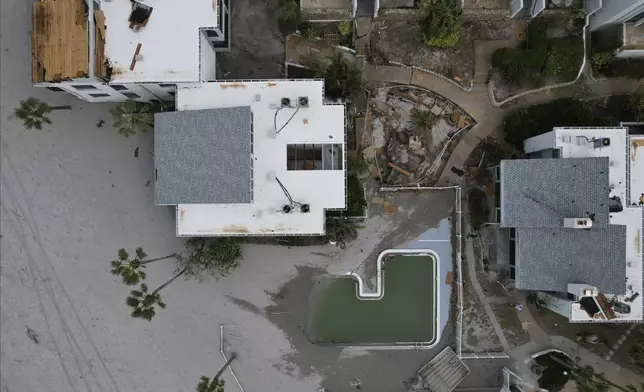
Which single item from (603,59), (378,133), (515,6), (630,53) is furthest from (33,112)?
(630,53)

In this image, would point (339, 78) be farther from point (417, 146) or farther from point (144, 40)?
point (144, 40)

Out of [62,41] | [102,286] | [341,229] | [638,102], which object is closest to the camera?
[62,41]

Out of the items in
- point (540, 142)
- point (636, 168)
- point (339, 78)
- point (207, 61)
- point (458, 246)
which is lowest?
point (458, 246)

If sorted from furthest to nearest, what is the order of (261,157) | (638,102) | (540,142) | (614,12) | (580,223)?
(638,102)
(540,142)
(614,12)
(261,157)
(580,223)

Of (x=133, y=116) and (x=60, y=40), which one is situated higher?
(x=60, y=40)

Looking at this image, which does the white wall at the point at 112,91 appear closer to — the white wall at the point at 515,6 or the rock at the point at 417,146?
the rock at the point at 417,146
